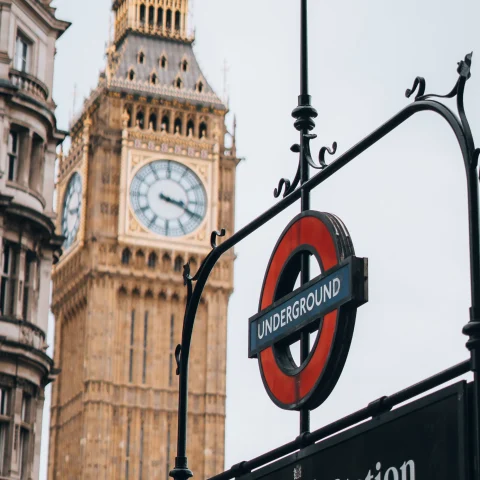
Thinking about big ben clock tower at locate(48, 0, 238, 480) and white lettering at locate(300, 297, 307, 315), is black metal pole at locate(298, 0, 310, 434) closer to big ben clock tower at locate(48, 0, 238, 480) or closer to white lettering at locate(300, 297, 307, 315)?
white lettering at locate(300, 297, 307, 315)

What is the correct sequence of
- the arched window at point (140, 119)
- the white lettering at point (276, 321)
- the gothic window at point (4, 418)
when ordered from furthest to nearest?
the arched window at point (140, 119) → the gothic window at point (4, 418) → the white lettering at point (276, 321)

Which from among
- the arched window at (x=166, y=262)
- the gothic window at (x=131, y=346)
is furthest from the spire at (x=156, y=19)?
the gothic window at (x=131, y=346)

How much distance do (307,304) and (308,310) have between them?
0.03m

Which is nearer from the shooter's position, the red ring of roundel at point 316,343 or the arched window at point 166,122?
the red ring of roundel at point 316,343

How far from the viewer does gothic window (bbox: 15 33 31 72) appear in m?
32.6

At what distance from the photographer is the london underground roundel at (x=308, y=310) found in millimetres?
6297

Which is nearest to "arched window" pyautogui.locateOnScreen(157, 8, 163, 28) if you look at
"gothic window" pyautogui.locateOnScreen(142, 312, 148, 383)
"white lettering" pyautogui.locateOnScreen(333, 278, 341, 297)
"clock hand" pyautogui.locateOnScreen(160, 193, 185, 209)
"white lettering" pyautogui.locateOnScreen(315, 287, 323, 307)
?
"clock hand" pyautogui.locateOnScreen(160, 193, 185, 209)

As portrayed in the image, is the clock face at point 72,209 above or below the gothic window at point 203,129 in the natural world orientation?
below

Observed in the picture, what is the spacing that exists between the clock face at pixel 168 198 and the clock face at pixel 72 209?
168 inches

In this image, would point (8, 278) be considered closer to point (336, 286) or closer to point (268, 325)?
point (268, 325)

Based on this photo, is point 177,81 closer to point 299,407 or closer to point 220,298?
point 220,298

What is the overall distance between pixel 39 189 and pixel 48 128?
1401 mm

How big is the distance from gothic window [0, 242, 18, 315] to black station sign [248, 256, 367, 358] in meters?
23.7

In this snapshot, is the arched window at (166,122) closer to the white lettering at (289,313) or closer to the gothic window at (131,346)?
the gothic window at (131,346)
